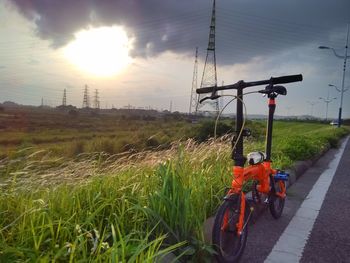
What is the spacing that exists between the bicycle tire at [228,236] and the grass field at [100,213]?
5.2 inches

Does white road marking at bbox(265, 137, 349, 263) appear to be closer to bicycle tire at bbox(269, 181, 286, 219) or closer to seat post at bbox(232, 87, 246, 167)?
bicycle tire at bbox(269, 181, 286, 219)

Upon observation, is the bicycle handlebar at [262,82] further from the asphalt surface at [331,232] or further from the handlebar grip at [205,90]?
the asphalt surface at [331,232]

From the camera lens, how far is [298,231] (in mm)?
4109

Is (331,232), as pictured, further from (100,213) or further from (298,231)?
(100,213)

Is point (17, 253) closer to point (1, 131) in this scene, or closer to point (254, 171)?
point (254, 171)

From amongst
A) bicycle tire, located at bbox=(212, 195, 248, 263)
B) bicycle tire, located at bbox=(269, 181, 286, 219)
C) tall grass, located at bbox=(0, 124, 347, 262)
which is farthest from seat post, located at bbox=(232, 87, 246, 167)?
bicycle tire, located at bbox=(269, 181, 286, 219)

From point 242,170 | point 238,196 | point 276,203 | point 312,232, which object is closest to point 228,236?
point 238,196

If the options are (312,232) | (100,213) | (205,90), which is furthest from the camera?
(312,232)

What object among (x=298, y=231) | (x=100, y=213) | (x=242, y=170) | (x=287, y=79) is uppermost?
(x=287, y=79)

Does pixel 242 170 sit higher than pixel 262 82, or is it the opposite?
pixel 262 82

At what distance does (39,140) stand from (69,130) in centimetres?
1196

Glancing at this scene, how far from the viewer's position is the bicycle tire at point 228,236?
9.66 ft

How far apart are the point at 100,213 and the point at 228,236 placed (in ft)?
3.85

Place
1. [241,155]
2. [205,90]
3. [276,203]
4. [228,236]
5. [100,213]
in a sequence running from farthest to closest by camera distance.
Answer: [276,203] → [205,90] → [241,155] → [228,236] → [100,213]
